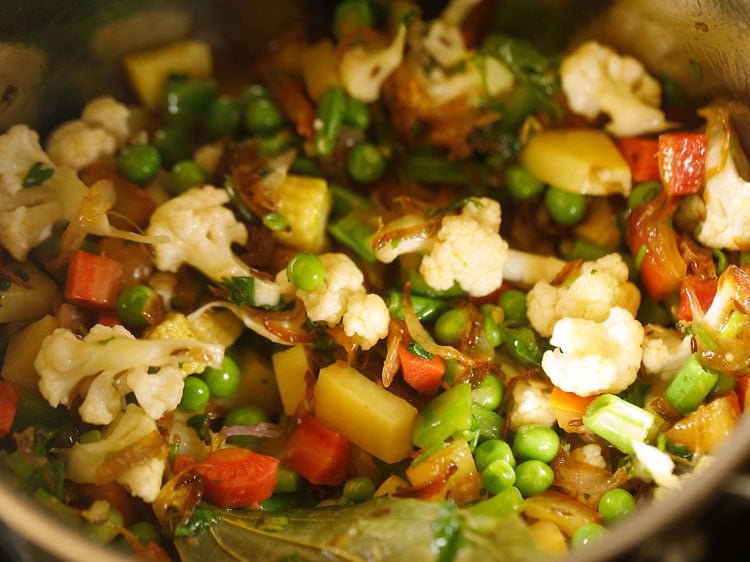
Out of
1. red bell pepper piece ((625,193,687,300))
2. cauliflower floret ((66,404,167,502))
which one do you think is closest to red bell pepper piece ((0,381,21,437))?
cauliflower floret ((66,404,167,502))

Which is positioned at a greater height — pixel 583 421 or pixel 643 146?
pixel 643 146

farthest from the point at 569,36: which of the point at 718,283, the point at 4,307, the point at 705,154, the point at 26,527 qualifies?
the point at 26,527

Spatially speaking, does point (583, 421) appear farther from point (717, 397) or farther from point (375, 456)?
point (375, 456)

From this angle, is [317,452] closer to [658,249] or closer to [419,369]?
[419,369]

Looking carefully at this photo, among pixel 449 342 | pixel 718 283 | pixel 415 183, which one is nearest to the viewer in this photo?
pixel 718 283

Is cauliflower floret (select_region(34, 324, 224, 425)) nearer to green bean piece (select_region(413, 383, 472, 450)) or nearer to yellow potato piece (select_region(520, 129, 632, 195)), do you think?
green bean piece (select_region(413, 383, 472, 450))

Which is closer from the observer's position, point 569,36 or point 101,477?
point 101,477
